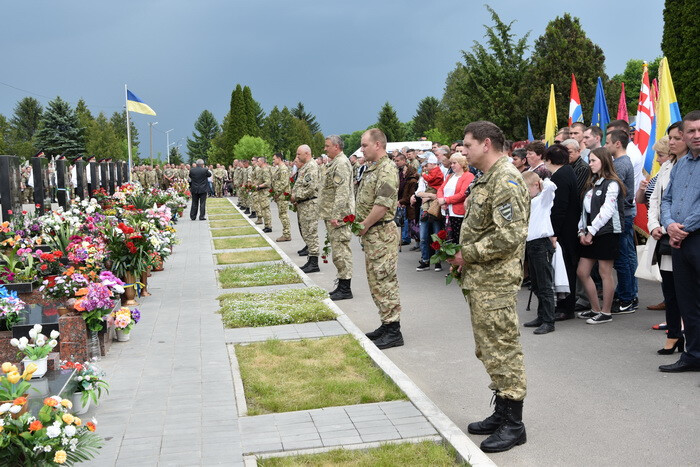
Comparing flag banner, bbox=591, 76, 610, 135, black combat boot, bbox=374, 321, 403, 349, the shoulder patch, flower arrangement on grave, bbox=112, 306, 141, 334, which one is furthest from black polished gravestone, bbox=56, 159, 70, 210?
the shoulder patch

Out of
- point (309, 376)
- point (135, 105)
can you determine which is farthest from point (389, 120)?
point (309, 376)

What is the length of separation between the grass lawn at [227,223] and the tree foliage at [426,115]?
107689mm

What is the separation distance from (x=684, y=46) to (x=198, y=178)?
59.0 ft

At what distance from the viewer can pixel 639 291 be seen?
10102mm

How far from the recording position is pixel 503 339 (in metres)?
4.77

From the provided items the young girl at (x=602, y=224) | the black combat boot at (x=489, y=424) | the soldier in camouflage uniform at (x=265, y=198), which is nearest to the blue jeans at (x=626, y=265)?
the young girl at (x=602, y=224)

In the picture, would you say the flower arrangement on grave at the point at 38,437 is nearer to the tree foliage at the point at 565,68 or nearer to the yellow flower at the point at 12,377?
the yellow flower at the point at 12,377

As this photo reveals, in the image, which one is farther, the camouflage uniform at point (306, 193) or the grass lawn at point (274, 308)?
the camouflage uniform at point (306, 193)

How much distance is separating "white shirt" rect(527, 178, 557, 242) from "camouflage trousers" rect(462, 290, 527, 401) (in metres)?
3.41

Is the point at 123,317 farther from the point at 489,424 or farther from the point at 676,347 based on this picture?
the point at 676,347

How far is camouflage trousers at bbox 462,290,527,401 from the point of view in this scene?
4.75 meters

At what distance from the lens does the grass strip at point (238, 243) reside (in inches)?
680

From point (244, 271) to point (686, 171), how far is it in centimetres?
833

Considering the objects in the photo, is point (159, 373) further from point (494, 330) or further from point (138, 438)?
point (494, 330)
